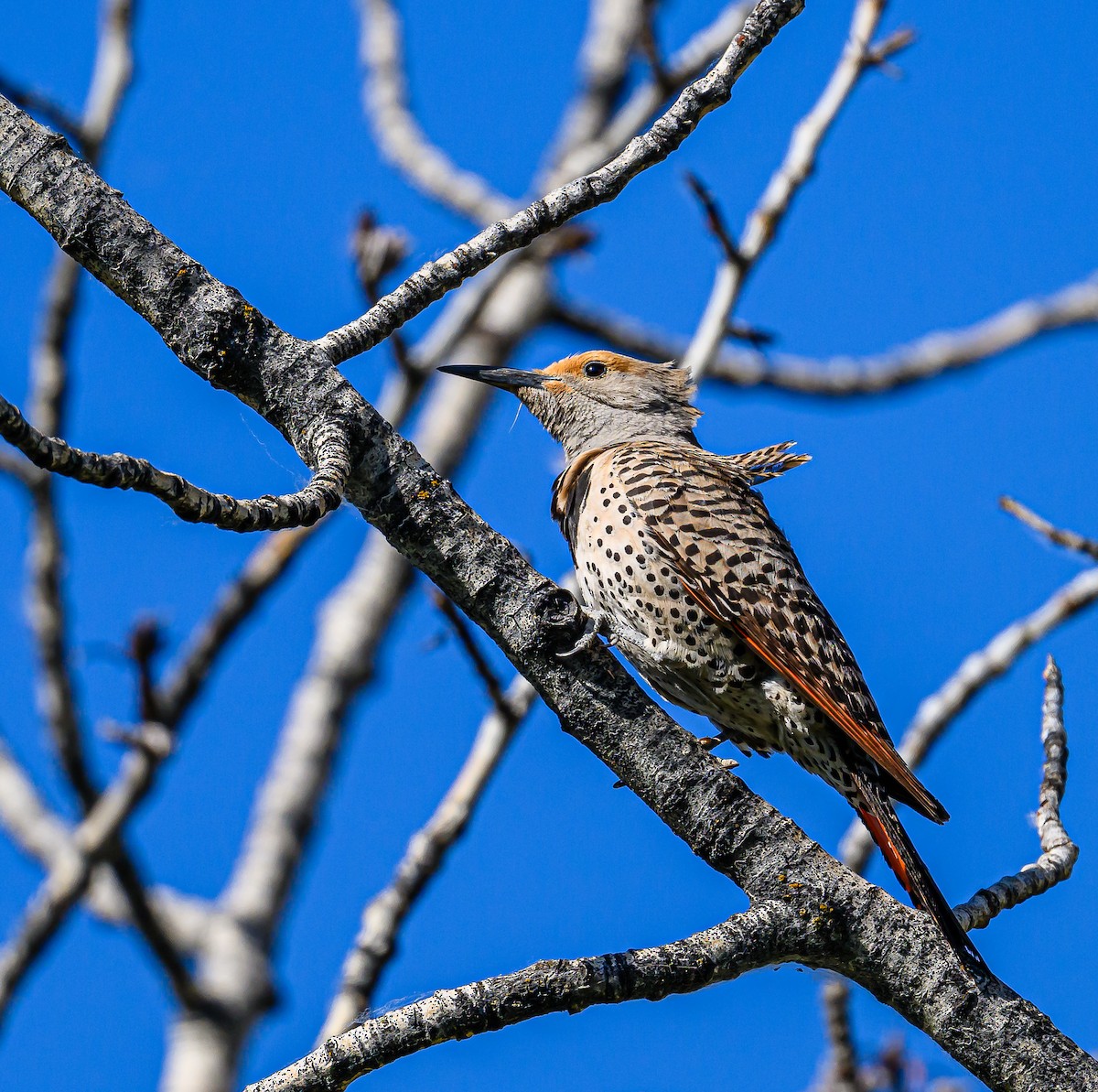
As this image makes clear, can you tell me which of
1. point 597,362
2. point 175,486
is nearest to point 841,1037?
point 597,362

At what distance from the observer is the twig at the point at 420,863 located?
4.69m

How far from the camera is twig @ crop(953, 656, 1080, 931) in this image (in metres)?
3.08

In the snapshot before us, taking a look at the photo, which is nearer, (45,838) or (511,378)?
(511,378)

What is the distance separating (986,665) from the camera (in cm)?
514

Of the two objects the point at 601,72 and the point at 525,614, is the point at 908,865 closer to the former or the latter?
the point at 525,614

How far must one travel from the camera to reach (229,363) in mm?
2854

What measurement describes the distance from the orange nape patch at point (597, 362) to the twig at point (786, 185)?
0.19m

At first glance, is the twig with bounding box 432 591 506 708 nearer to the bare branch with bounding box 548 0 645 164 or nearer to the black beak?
the black beak

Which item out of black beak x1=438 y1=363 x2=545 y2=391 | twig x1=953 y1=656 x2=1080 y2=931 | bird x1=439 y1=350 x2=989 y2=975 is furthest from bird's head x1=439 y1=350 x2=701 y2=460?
twig x1=953 y1=656 x2=1080 y2=931

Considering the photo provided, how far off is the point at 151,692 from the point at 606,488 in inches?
84.8

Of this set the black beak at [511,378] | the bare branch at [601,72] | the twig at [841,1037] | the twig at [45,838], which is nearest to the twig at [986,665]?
the twig at [841,1037]

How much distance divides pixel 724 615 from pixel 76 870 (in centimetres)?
321

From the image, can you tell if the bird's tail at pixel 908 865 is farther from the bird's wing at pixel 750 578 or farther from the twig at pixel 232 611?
the twig at pixel 232 611

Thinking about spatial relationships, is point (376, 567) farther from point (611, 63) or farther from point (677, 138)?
point (677, 138)
